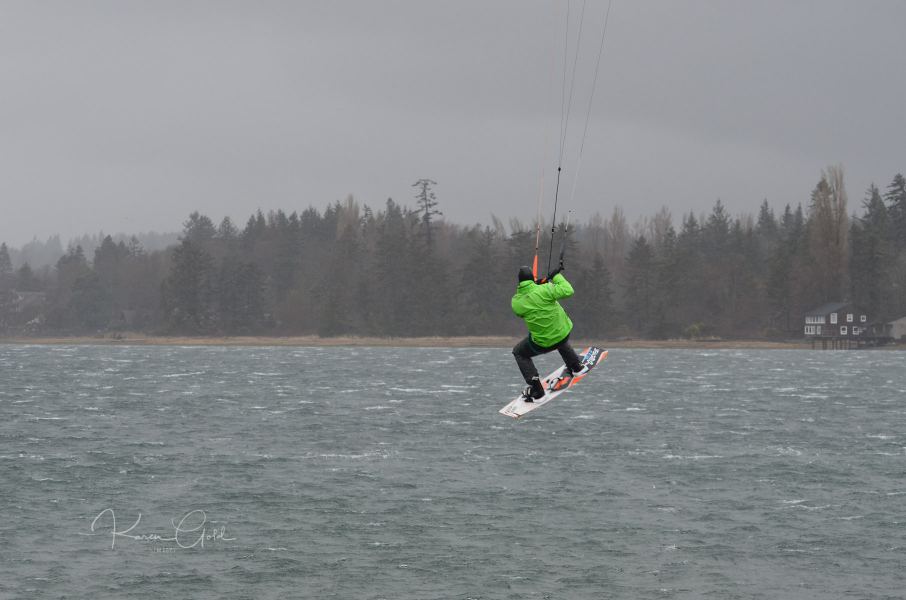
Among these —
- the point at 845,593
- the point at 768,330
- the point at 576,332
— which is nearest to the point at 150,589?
the point at 845,593

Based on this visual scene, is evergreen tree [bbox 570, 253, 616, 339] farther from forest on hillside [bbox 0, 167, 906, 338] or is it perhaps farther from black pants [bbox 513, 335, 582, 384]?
black pants [bbox 513, 335, 582, 384]

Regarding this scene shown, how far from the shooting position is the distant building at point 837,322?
164 meters

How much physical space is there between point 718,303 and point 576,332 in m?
27.3

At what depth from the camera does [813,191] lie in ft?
577

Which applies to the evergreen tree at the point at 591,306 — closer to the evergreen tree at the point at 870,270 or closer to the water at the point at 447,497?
the evergreen tree at the point at 870,270

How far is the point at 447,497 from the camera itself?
3981 cm

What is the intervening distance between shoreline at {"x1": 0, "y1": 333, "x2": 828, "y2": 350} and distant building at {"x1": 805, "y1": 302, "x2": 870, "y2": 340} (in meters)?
3.51

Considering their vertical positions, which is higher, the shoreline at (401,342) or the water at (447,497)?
the shoreline at (401,342)

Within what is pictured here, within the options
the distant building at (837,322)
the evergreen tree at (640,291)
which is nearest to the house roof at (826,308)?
the distant building at (837,322)

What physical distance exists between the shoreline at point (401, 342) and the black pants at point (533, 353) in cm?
13022

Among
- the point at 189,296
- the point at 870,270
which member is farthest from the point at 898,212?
the point at 189,296

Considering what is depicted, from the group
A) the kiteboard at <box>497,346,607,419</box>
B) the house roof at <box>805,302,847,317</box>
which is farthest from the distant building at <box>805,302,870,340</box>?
the kiteboard at <box>497,346,607,419</box>

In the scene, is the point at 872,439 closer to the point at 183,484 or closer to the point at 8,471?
the point at 183,484

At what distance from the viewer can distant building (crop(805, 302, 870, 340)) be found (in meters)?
164
